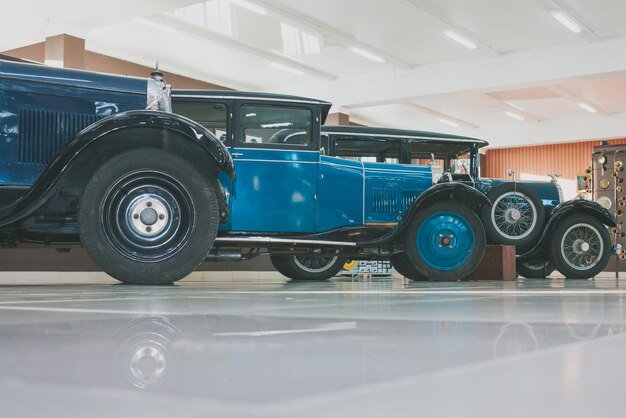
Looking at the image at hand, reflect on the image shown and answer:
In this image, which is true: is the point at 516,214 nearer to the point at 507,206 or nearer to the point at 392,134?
the point at 507,206

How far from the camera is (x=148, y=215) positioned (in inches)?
132

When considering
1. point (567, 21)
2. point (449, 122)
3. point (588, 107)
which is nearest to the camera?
point (567, 21)

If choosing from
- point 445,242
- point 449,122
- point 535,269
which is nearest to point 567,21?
point 535,269

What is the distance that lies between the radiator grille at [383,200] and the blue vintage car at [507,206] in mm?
583

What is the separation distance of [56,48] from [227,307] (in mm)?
10542

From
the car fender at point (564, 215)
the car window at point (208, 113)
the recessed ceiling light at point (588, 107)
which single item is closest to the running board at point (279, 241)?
the car window at point (208, 113)

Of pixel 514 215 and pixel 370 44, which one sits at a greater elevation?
pixel 370 44

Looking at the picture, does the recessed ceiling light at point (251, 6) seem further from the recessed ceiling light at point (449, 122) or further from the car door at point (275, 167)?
the recessed ceiling light at point (449, 122)

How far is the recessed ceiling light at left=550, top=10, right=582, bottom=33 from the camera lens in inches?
463

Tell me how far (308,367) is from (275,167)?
4.18 metres

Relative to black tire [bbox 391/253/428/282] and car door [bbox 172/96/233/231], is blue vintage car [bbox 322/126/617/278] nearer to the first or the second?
black tire [bbox 391/253/428/282]

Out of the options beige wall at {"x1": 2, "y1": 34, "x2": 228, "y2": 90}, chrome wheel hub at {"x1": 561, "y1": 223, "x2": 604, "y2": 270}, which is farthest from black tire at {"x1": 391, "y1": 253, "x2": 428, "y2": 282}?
beige wall at {"x1": 2, "y1": 34, "x2": 228, "y2": 90}

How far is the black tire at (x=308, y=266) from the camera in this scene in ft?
21.0

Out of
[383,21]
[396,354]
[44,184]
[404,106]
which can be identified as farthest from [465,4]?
[396,354]
